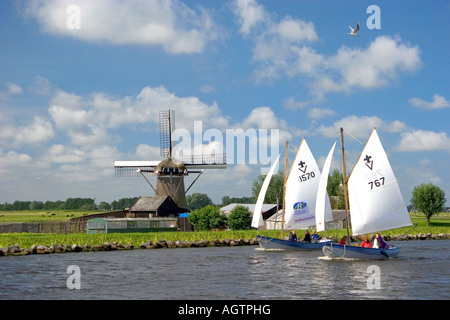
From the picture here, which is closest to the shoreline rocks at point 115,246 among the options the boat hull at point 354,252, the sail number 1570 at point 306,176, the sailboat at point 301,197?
the sailboat at point 301,197

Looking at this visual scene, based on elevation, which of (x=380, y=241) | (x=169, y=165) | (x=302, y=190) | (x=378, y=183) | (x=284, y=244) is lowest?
(x=284, y=244)

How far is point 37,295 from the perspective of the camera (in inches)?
1042

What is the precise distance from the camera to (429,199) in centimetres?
11231

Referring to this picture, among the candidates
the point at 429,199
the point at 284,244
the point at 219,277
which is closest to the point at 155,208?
the point at 284,244

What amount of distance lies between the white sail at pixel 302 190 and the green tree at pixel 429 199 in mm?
66272

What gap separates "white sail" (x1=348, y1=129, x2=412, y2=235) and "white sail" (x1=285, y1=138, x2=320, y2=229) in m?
10.3

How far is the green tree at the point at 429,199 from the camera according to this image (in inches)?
4395

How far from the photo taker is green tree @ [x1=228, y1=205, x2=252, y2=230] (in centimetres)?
7800

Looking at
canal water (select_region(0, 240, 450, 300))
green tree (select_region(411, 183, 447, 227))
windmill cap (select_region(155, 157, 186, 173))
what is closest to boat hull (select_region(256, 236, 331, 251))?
canal water (select_region(0, 240, 450, 300))

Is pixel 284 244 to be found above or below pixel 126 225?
below

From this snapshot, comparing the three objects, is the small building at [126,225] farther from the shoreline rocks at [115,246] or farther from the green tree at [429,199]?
the green tree at [429,199]

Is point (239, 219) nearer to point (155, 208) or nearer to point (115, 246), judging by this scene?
point (155, 208)

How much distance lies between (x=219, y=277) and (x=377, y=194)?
53.8 ft
